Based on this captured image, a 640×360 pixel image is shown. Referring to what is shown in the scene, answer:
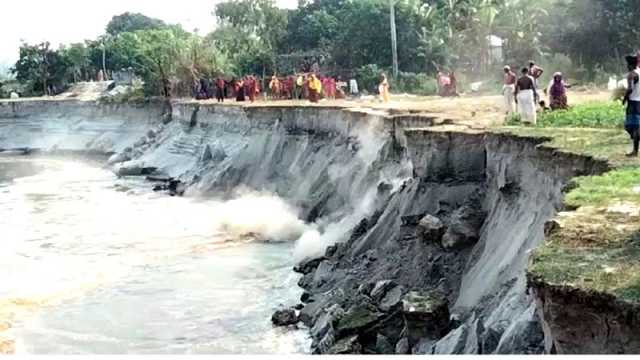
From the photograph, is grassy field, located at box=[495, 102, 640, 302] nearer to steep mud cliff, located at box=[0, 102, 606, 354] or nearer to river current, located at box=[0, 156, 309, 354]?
steep mud cliff, located at box=[0, 102, 606, 354]

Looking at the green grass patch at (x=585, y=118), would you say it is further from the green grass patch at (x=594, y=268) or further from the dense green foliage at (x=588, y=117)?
the green grass patch at (x=594, y=268)

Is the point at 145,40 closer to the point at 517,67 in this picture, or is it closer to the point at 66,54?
the point at 66,54

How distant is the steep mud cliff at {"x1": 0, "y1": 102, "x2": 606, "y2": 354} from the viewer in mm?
11930

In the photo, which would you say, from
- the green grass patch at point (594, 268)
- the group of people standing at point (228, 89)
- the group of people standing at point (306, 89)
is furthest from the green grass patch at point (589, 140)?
the group of people standing at point (228, 89)

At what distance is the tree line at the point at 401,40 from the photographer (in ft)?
125

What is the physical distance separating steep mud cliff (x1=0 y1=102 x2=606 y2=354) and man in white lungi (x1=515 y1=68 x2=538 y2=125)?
1628mm

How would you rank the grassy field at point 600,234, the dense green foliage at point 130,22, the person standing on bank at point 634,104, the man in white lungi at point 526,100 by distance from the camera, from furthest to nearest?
the dense green foliage at point 130,22 < the man in white lungi at point 526,100 < the person standing on bank at point 634,104 < the grassy field at point 600,234

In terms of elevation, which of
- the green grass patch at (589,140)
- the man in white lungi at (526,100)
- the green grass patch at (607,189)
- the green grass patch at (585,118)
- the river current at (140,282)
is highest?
the man in white lungi at (526,100)

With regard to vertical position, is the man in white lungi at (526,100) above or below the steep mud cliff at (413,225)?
above

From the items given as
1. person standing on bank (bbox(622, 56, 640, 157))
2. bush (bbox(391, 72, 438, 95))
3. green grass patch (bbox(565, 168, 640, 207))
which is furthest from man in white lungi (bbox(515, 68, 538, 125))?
bush (bbox(391, 72, 438, 95))

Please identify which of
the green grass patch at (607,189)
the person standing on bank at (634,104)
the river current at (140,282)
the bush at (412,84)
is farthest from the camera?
the bush at (412,84)

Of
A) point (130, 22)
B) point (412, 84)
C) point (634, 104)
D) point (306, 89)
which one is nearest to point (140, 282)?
point (634, 104)

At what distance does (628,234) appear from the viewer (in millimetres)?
8102

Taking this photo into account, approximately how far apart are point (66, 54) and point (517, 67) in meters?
52.3
